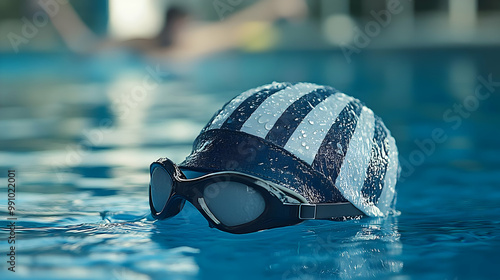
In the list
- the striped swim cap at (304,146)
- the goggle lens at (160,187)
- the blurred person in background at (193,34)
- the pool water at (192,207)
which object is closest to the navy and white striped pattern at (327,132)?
the striped swim cap at (304,146)

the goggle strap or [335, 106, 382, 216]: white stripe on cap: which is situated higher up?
[335, 106, 382, 216]: white stripe on cap

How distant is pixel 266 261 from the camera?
101 inches

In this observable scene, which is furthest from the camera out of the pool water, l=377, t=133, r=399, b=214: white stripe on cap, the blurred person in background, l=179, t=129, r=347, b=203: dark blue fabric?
the blurred person in background

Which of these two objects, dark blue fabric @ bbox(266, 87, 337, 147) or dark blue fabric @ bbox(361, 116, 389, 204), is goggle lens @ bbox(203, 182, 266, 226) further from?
dark blue fabric @ bbox(361, 116, 389, 204)

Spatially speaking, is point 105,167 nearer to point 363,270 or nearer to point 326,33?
point 363,270

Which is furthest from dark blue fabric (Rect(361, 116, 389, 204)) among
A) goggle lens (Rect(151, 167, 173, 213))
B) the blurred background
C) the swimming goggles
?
goggle lens (Rect(151, 167, 173, 213))

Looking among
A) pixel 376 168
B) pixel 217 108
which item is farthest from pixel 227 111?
pixel 217 108

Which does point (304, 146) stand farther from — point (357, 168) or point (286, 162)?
point (357, 168)

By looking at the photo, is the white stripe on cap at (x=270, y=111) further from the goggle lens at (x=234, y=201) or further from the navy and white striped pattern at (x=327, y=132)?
the goggle lens at (x=234, y=201)

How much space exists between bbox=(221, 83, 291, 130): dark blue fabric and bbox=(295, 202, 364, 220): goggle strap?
1.27 ft

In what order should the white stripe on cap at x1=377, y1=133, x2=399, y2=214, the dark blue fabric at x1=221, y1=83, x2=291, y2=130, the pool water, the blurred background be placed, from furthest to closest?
1. the white stripe on cap at x1=377, y1=133, x2=399, y2=214
2. the dark blue fabric at x1=221, y1=83, x2=291, y2=130
3. the blurred background
4. the pool water

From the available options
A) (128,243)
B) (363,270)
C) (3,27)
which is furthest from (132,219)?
(3,27)

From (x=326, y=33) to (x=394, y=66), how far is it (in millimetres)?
6838

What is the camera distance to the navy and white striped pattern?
9.34 feet
